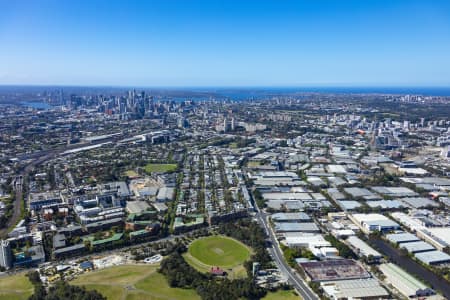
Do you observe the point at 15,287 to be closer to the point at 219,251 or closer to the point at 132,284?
the point at 132,284

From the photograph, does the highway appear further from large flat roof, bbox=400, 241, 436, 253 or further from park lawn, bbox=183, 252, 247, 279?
large flat roof, bbox=400, 241, 436, 253

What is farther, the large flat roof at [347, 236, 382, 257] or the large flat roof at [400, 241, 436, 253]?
the large flat roof at [400, 241, 436, 253]

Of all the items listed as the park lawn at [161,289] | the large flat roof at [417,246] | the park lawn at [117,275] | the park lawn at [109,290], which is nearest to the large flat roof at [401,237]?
the large flat roof at [417,246]

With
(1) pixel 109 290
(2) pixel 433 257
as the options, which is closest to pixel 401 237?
(2) pixel 433 257

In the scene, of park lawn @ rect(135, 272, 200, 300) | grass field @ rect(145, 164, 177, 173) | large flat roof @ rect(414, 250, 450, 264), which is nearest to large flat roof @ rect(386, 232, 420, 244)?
large flat roof @ rect(414, 250, 450, 264)

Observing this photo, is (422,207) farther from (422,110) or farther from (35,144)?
(422,110)

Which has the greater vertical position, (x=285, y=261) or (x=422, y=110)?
(x=422, y=110)

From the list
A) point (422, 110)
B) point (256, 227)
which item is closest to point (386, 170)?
point (256, 227)

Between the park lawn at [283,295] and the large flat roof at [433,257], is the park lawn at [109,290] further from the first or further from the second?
the large flat roof at [433,257]
